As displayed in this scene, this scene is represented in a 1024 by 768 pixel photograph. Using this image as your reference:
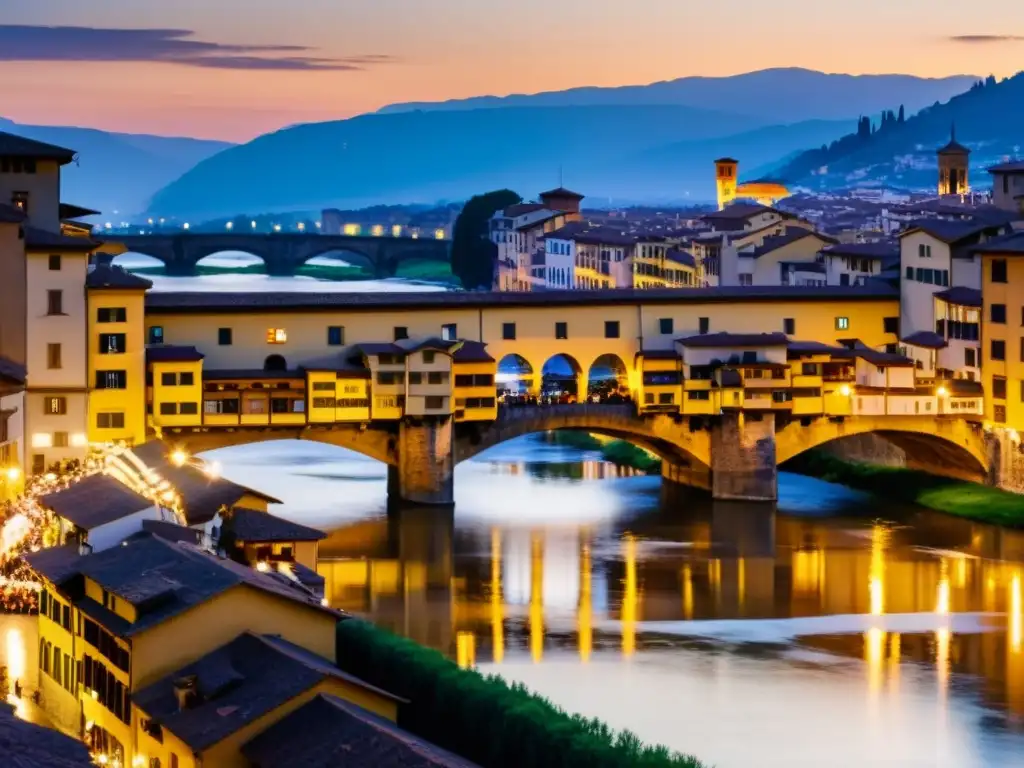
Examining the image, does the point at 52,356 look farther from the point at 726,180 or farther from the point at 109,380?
the point at 726,180

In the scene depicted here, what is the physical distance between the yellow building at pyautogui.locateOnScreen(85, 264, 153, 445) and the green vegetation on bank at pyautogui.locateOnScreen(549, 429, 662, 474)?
14.6 m

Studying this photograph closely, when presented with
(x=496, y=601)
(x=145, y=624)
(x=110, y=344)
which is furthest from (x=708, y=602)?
(x=145, y=624)

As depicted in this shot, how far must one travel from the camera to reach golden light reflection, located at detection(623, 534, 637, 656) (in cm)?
3906

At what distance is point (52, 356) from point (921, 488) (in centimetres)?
1856

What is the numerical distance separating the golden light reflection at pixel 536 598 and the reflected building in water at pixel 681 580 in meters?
0.04

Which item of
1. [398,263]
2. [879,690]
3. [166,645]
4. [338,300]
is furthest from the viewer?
[398,263]

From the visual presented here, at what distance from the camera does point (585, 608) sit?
42.2 m

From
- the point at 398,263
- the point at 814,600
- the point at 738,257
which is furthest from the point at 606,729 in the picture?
the point at 398,263

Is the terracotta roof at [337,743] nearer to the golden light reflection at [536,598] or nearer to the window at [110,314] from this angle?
the golden light reflection at [536,598]

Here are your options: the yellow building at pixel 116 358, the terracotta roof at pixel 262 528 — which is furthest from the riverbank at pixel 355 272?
the terracotta roof at pixel 262 528

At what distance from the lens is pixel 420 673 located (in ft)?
105

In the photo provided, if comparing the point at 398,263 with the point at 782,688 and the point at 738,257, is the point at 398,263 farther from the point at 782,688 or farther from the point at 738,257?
the point at 782,688

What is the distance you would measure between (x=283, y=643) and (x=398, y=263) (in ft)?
389

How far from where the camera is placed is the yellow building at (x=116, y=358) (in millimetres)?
50844
